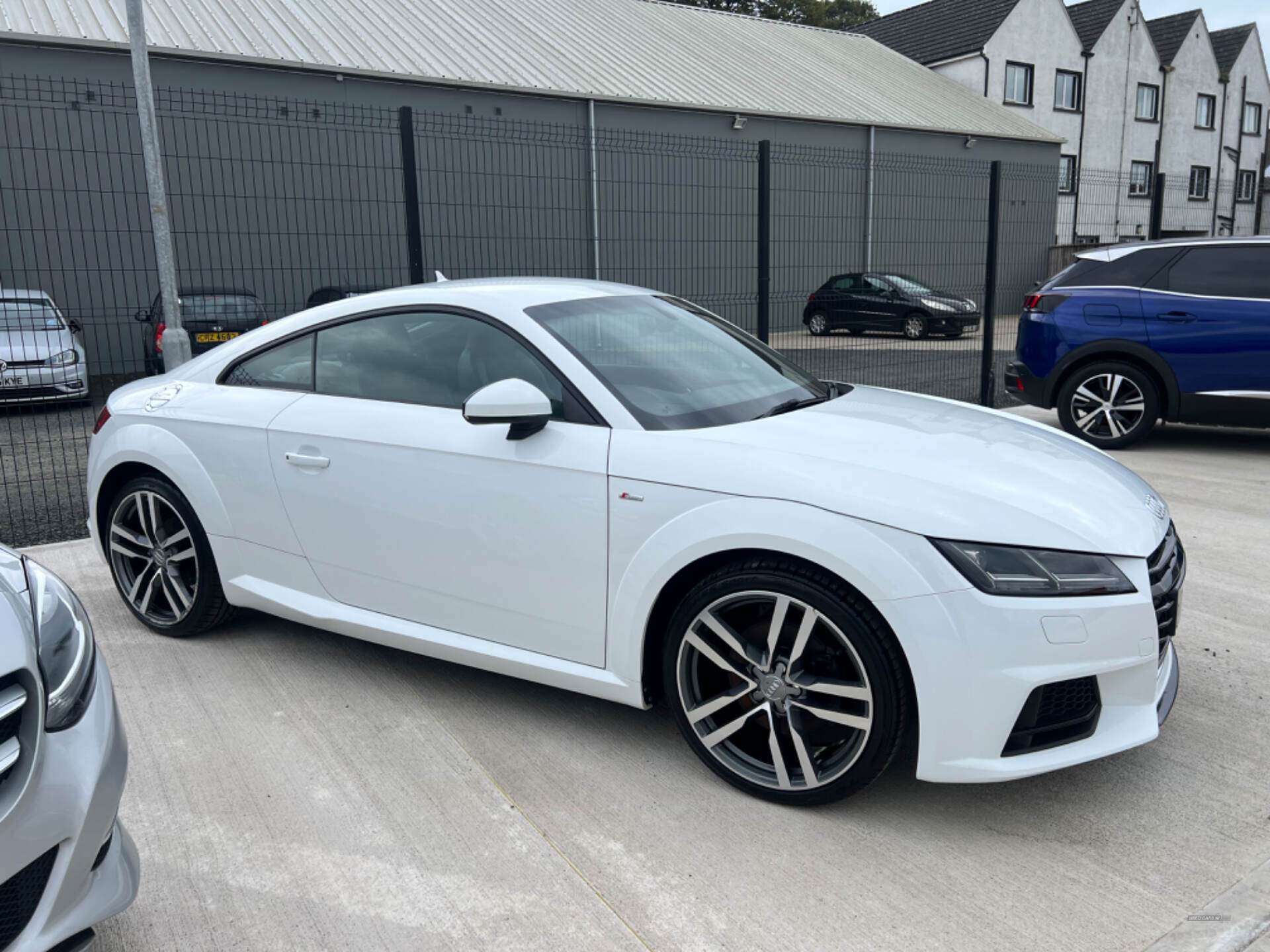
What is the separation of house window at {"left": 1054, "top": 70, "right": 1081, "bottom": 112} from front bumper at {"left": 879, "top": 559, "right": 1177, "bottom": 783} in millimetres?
34912

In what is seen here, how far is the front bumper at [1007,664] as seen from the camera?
8.05 ft

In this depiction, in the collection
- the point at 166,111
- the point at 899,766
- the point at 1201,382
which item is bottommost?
the point at 899,766

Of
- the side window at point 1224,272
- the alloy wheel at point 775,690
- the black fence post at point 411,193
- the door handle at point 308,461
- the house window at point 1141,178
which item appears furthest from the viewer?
the house window at point 1141,178

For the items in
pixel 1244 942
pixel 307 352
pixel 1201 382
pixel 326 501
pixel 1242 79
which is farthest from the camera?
pixel 1242 79

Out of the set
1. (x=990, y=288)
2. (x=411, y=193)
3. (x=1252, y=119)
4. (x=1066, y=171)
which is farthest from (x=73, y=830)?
(x=1252, y=119)

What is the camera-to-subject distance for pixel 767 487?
271 centimetres

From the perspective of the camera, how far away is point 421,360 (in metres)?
3.49

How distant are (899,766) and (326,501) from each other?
2.14 meters

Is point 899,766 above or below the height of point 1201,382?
below

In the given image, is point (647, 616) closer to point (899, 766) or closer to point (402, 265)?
point (899, 766)

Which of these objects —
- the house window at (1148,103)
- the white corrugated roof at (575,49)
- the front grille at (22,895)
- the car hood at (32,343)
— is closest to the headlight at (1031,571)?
the front grille at (22,895)

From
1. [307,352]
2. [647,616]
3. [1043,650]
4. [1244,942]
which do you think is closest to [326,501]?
[307,352]

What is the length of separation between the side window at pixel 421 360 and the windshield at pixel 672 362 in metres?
0.16

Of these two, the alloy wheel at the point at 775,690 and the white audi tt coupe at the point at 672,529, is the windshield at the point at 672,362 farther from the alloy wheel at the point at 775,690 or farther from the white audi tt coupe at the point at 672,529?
the alloy wheel at the point at 775,690
